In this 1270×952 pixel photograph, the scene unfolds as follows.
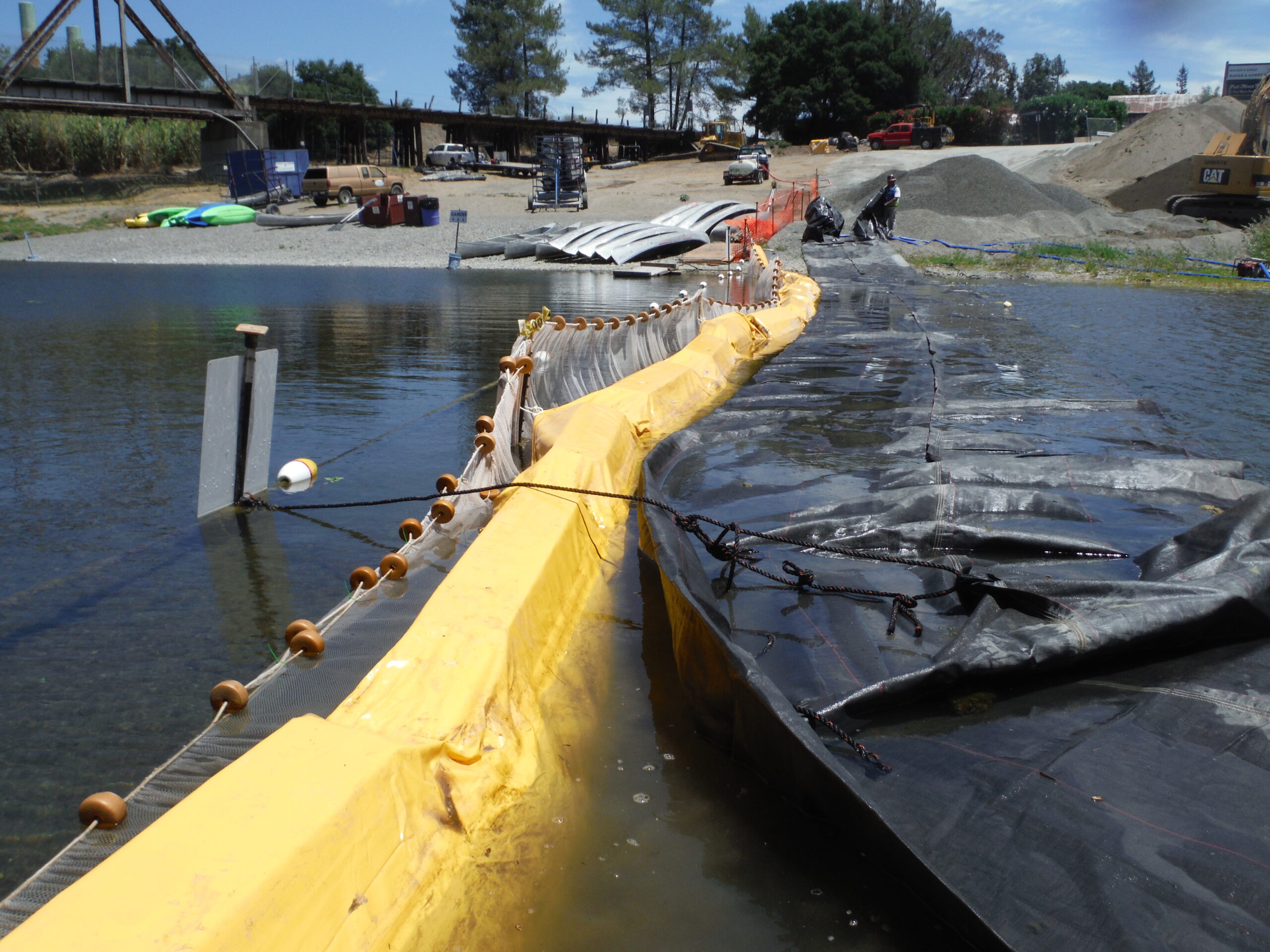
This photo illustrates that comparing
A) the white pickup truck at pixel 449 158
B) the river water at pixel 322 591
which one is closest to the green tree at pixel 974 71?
the white pickup truck at pixel 449 158

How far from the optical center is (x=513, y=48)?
71.9m

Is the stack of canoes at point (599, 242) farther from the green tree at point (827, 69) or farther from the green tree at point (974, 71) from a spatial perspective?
the green tree at point (974, 71)

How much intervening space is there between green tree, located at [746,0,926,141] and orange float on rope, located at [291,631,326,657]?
64770 millimetres

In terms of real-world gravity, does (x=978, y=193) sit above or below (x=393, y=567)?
above

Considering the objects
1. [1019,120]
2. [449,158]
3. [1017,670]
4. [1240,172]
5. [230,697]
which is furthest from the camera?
[1019,120]

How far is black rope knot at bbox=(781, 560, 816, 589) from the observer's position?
386 centimetres

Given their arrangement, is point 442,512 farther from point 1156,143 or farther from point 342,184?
point 1156,143

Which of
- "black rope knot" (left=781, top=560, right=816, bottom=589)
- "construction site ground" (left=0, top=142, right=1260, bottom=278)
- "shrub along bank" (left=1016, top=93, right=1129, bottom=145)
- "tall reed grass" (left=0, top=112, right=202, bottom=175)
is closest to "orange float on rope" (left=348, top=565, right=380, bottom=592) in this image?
"black rope knot" (left=781, top=560, right=816, bottom=589)

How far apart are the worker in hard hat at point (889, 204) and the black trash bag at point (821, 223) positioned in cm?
132

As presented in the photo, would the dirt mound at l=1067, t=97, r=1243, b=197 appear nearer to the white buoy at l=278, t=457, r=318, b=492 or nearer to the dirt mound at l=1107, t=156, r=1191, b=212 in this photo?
the dirt mound at l=1107, t=156, r=1191, b=212

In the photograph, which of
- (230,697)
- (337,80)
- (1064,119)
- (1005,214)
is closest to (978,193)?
(1005,214)

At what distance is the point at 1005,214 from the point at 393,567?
30.7 m

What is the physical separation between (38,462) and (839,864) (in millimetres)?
6982

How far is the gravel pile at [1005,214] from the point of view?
90.0 feet
